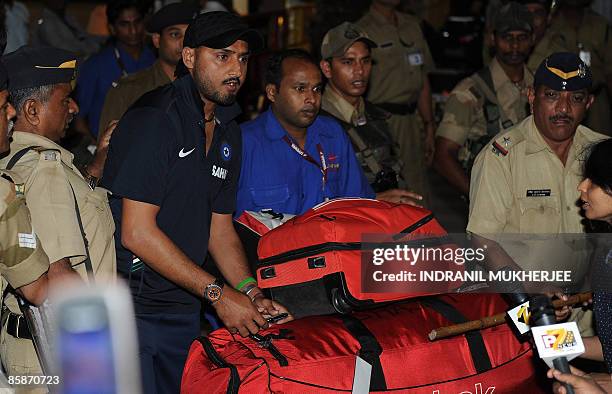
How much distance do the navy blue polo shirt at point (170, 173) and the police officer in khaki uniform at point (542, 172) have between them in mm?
1339

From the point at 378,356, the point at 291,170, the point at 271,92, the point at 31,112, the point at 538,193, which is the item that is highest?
the point at 31,112

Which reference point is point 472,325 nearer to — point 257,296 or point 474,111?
point 257,296

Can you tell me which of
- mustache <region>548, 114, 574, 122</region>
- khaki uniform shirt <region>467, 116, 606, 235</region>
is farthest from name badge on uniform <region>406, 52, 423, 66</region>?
mustache <region>548, 114, 574, 122</region>

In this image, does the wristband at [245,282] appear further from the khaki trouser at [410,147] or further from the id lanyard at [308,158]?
the khaki trouser at [410,147]

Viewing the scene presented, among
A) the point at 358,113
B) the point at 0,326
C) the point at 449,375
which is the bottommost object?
the point at 449,375

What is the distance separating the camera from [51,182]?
3.64 metres

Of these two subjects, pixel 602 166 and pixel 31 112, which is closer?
pixel 602 166

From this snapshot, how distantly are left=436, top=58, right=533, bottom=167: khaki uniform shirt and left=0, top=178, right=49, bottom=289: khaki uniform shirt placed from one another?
3.50m

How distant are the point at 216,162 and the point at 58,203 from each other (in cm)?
85

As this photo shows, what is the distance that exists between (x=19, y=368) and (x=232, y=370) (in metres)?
0.82

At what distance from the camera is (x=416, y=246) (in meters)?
4.19

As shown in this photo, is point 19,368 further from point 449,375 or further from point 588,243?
point 588,243

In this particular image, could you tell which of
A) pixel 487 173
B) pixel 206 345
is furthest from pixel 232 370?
pixel 487 173

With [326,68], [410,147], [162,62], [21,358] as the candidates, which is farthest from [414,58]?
[21,358]
